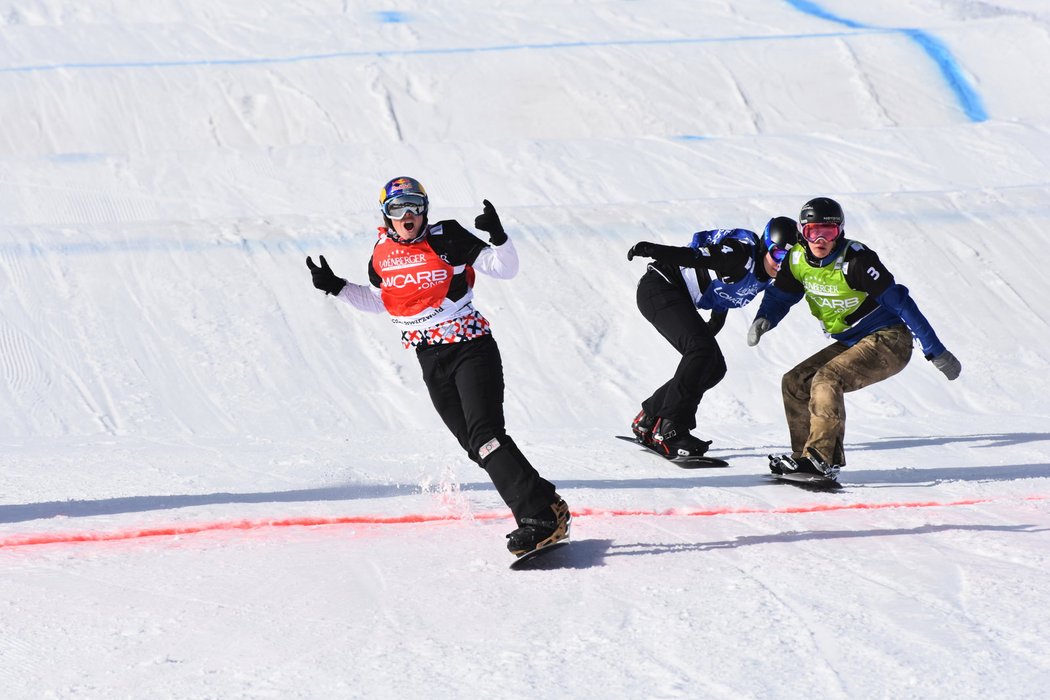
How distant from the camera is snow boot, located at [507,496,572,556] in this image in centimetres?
428

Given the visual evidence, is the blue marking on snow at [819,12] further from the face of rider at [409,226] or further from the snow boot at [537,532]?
the snow boot at [537,532]

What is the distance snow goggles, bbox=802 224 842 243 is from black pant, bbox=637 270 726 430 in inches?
38.5

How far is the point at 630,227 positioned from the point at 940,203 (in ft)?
11.0

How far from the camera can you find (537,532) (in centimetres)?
428

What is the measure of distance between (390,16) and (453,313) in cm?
1449

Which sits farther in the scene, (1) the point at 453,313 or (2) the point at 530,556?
(1) the point at 453,313

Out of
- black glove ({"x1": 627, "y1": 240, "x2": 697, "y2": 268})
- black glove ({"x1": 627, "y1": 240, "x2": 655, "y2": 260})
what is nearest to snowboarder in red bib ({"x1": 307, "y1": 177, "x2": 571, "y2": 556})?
black glove ({"x1": 627, "y1": 240, "x2": 655, "y2": 260})

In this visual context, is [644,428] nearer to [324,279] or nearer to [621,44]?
[324,279]

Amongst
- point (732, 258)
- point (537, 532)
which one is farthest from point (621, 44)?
point (537, 532)

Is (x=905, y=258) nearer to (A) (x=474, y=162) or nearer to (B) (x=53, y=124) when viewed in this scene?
(A) (x=474, y=162)

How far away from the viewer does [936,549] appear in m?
4.59

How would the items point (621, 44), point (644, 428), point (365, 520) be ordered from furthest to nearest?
1. point (621, 44)
2. point (644, 428)
3. point (365, 520)

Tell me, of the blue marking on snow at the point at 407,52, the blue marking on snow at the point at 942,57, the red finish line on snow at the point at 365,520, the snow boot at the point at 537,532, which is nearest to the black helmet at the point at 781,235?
the red finish line on snow at the point at 365,520

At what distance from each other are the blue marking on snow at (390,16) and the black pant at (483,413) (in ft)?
46.3
